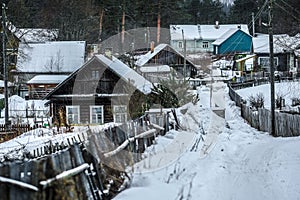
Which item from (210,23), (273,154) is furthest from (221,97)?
(210,23)

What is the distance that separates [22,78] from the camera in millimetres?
42125

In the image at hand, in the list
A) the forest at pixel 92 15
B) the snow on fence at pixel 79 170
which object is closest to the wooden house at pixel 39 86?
the forest at pixel 92 15

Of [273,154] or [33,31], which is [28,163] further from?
[33,31]

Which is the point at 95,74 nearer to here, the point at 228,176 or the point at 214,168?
the point at 214,168

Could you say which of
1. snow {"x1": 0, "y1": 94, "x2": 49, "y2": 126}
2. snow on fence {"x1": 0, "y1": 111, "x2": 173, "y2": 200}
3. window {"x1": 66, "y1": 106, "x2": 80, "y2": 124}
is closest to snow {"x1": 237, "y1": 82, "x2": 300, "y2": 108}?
window {"x1": 66, "y1": 106, "x2": 80, "y2": 124}

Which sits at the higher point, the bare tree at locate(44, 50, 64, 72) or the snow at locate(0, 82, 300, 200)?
the bare tree at locate(44, 50, 64, 72)

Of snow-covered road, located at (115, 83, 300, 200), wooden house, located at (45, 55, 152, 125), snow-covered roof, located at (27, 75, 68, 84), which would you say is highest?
snow-covered roof, located at (27, 75, 68, 84)

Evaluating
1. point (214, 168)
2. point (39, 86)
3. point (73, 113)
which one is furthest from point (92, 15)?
point (214, 168)

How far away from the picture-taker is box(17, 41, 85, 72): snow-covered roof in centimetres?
4116

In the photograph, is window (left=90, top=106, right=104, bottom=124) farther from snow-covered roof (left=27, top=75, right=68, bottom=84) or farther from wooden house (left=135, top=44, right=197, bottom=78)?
wooden house (left=135, top=44, right=197, bottom=78)

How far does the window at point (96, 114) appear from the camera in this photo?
27.0 meters

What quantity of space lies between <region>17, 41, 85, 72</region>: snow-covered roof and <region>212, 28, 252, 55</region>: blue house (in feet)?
77.7

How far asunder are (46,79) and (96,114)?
13748mm

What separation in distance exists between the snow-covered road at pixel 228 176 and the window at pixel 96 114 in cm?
1476
